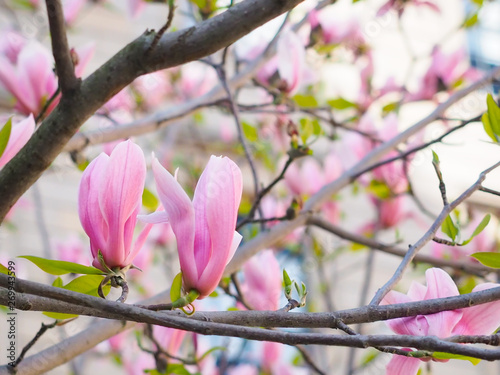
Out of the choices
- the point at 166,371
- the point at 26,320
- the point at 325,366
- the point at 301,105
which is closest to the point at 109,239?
the point at 166,371

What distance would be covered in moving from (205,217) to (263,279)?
377 millimetres

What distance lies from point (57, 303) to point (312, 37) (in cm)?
94

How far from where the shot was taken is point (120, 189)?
436mm

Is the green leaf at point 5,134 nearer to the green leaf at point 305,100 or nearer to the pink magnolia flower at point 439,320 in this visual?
the pink magnolia flower at point 439,320

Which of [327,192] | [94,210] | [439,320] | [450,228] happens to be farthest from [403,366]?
[327,192]

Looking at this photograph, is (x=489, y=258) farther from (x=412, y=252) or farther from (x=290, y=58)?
(x=290, y=58)

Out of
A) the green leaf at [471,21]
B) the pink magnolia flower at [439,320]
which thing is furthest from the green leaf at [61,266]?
the green leaf at [471,21]

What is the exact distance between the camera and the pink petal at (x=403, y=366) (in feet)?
1.46

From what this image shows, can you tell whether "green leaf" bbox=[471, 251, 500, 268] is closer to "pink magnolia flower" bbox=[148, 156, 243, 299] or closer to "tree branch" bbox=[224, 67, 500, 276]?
"pink magnolia flower" bbox=[148, 156, 243, 299]

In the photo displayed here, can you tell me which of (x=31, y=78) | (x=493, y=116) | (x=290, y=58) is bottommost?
(x=493, y=116)

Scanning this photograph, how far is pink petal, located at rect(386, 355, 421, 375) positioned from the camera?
0.44 meters

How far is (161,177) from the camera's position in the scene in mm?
405

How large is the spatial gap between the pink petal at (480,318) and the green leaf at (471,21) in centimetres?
85

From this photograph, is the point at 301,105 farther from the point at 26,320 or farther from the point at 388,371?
the point at 26,320
